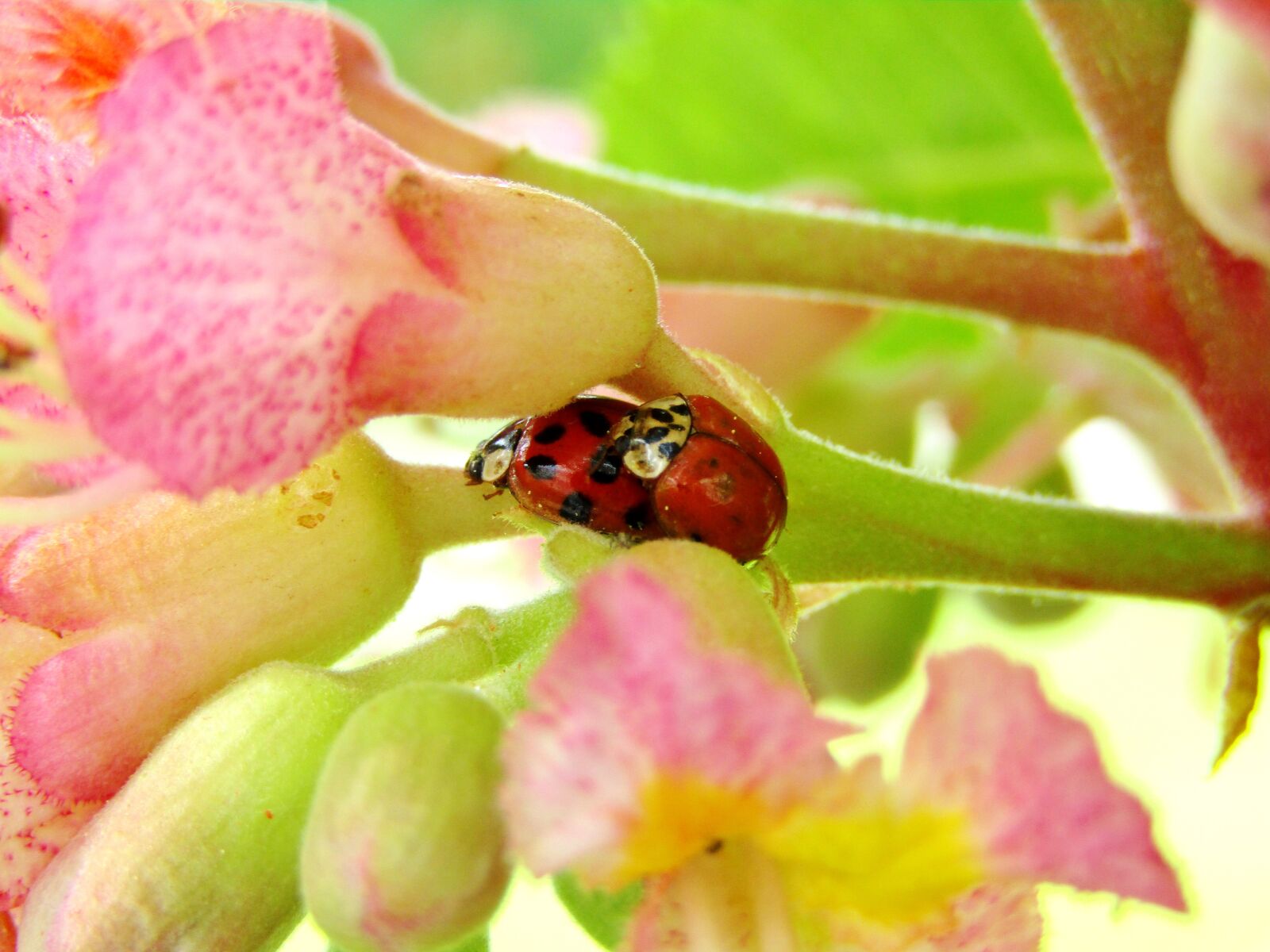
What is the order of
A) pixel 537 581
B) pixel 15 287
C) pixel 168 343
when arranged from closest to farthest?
pixel 168 343 < pixel 15 287 < pixel 537 581

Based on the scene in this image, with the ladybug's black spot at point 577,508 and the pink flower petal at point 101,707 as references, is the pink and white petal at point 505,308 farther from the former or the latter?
the pink flower petal at point 101,707

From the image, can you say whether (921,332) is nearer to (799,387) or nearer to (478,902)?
(799,387)

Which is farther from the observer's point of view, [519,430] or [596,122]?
[596,122]

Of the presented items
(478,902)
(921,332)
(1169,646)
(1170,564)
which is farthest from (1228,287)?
(1169,646)

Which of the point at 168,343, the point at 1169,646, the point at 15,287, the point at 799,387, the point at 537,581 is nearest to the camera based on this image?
the point at 168,343

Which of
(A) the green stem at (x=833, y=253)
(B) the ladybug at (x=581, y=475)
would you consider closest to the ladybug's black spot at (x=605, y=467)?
(B) the ladybug at (x=581, y=475)

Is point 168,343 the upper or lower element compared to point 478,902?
upper

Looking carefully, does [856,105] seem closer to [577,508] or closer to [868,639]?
[868,639]
